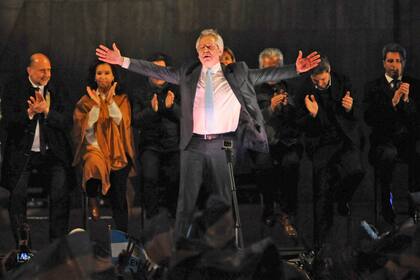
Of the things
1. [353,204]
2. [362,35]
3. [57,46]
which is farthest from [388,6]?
[57,46]

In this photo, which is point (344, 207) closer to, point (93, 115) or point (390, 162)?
point (390, 162)

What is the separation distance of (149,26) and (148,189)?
8.94ft

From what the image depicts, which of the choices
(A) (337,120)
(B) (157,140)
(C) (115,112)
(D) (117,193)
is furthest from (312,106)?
(D) (117,193)

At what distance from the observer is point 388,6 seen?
31.5ft

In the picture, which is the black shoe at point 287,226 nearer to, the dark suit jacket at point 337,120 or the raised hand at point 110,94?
the dark suit jacket at point 337,120

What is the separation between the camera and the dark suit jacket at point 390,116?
7.63 m

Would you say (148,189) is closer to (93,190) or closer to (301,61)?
(93,190)

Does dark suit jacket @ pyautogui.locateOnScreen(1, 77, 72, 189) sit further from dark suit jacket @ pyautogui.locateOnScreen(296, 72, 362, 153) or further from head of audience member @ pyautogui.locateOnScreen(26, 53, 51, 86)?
dark suit jacket @ pyautogui.locateOnScreen(296, 72, 362, 153)

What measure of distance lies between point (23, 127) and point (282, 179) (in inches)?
91.2

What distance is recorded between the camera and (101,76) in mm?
7469

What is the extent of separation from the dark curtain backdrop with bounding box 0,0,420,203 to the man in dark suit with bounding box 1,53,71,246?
234 centimetres

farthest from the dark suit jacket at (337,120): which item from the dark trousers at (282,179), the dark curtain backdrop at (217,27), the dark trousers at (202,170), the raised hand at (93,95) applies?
the dark curtain backdrop at (217,27)

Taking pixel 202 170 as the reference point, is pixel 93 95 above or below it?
above

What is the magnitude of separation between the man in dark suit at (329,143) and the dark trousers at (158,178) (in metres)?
1.20
